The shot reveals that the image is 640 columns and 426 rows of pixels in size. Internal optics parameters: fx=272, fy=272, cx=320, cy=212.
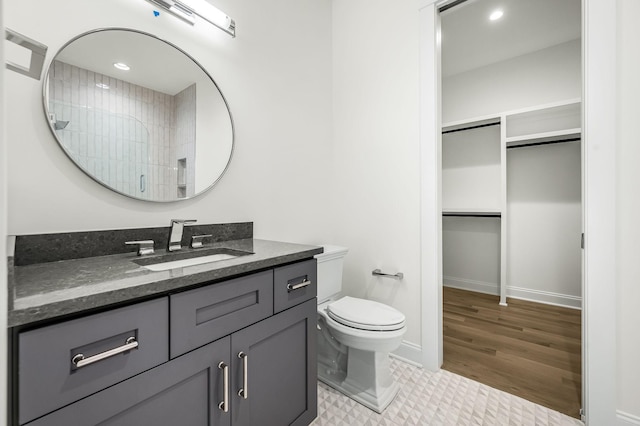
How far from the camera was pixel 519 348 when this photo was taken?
6.93 feet

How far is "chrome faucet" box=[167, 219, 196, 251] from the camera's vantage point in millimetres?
1302

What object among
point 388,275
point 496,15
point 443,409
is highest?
point 496,15

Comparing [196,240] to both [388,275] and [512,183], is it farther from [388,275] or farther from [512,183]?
[512,183]

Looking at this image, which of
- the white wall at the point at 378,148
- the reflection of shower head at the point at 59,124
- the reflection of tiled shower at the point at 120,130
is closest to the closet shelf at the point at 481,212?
the white wall at the point at 378,148

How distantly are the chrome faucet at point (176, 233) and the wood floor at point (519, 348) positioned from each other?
1.89 metres

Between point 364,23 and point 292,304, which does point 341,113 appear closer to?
point 364,23

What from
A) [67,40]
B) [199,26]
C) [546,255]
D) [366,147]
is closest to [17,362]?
[67,40]

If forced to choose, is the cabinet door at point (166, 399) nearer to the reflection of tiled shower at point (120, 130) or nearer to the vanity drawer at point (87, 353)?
the vanity drawer at point (87, 353)

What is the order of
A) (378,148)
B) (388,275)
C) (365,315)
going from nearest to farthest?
(365,315) < (388,275) < (378,148)

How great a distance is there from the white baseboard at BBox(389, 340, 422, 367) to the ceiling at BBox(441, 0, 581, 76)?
2.61 meters

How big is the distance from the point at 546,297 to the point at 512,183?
130 cm

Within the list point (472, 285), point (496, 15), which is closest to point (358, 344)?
point (472, 285)

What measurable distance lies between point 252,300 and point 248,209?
0.85m

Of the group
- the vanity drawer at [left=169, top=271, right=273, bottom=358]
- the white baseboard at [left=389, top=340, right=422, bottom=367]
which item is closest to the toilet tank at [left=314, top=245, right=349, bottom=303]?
the white baseboard at [left=389, top=340, right=422, bottom=367]
